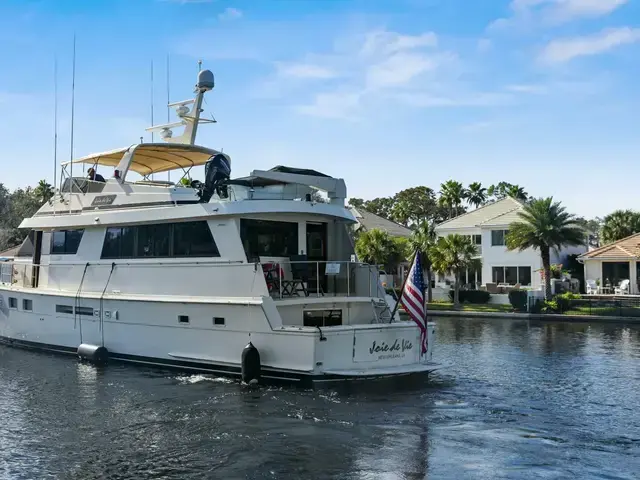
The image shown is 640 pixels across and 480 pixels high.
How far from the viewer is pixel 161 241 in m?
15.9

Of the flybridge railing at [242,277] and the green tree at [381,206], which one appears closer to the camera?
the flybridge railing at [242,277]

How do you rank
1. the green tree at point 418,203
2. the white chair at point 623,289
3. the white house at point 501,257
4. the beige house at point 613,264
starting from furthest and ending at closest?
the green tree at point 418,203 < the white house at point 501,257 < the beige house at point 613,264 < the white chair at point 623,289

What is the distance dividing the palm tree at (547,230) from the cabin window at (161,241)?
23970mm

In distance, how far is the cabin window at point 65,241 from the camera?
18078 mm

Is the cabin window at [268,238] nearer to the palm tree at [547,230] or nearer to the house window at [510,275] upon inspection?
the palm tree at [547,230]

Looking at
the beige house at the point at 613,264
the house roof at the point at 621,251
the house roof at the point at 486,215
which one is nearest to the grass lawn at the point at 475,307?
the beige house at the point at 613,264

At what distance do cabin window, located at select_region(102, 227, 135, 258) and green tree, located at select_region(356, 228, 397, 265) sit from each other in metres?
23.5

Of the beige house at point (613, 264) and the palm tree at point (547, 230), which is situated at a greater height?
the palm tree at point (547, 230)

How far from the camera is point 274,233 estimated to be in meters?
15.2

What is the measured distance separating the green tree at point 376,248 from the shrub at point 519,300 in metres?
7.90

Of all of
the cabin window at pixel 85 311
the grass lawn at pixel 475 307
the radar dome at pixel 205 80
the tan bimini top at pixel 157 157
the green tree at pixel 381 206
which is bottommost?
the grass lawn at pixel 475 307

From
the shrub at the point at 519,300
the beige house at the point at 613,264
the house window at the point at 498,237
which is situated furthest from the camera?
the house window at the point at 498,237

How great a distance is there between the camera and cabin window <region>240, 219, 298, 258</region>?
48.5 ft

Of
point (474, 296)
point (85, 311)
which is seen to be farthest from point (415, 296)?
point (474, 296)
